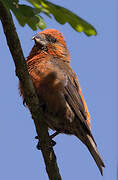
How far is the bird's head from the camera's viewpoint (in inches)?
210

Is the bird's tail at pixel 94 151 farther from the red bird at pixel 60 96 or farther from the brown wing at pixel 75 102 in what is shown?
the brown wing at pixel 75 102

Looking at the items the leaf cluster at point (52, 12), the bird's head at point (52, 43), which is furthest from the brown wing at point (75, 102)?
the leaf cluster at point (52, 12)

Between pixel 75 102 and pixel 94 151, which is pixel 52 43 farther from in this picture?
pixel 94 151

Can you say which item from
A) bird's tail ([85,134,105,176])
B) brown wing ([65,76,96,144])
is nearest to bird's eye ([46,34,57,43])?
brown wing ([65,76,96,144])

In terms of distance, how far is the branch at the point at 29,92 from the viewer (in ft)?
10.4

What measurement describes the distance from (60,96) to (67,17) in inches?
91.5

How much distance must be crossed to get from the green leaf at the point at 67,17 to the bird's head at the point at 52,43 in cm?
300

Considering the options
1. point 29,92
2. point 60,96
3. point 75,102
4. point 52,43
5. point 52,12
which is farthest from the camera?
point 52,43

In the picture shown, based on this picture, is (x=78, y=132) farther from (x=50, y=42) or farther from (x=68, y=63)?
(x=50, y=42)

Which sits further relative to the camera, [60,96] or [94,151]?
[94,151]

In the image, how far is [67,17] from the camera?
2.27 meters

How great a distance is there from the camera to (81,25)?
221 centimetres

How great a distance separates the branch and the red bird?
0.71 meters

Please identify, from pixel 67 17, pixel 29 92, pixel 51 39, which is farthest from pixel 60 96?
pixel 67 17
